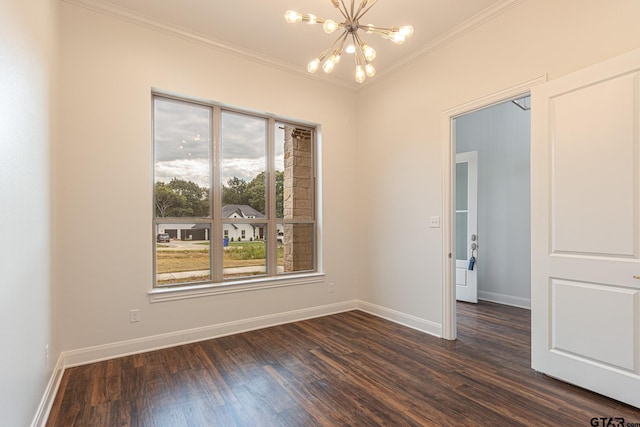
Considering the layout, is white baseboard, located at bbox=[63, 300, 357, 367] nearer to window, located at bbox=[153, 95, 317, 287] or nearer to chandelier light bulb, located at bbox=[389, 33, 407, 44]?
window, located at bbox=[153, 95, 317, 287]

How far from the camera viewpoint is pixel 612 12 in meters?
2.28

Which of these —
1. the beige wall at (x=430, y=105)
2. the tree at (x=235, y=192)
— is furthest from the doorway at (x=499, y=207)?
the tree at (x=235, y=192)

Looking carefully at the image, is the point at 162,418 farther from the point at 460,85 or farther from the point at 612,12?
the point at 612,12

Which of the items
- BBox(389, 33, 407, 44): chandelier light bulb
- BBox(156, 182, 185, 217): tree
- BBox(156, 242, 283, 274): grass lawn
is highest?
BBox(389, 33, 407, 44): chandelier light bulb

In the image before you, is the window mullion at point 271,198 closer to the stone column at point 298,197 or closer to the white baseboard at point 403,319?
the stone column at point 298,197

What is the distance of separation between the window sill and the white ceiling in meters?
2.55

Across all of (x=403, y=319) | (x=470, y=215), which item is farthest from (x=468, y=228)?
(x=403, y=319)

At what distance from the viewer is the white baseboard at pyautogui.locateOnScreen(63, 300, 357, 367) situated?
110 inches

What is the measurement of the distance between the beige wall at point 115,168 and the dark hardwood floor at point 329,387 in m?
0.36

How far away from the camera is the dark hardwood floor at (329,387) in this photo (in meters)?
2.03

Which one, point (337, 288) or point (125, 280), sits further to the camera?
point (337, 288)

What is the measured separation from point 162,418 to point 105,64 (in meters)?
2.91

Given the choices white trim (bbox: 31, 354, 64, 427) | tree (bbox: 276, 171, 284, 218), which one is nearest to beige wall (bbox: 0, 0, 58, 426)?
white trim (bbox: 31, 354, 64, 427)

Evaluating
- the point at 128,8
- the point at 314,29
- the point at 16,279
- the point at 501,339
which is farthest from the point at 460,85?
the point at 16,279
